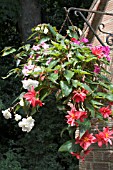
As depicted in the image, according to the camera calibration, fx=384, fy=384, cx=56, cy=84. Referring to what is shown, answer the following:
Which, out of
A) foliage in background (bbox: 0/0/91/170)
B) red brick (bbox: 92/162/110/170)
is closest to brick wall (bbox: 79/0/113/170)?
red brick (bbox: 92/162/110/170)

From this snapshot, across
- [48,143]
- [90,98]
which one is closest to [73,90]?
[90,98]

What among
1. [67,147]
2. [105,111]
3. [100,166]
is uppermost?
[105,111]

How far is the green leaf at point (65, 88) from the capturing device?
211 cm

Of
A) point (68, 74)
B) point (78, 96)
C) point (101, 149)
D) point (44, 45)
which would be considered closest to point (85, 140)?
point (78, 96)

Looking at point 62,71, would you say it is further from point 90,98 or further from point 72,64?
point 90,98

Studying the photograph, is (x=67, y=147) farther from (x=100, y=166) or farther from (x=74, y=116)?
(x=100, y=166)

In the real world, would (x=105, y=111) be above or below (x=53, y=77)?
below

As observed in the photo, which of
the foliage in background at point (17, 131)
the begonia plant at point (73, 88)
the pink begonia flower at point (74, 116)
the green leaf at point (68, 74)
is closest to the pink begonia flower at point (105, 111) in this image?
the begonia plant at point (73, 88)

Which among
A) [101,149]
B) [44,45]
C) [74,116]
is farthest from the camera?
[101,149]

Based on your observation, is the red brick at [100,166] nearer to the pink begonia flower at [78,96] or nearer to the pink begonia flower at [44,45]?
the pink begonia flower at [78,96]

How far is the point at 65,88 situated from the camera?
2131 millimetres

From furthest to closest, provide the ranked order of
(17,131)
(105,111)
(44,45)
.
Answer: (17,131) → (44,45) → (105,111)

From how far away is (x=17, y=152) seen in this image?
6414 millimetres

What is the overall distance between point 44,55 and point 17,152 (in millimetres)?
4249
